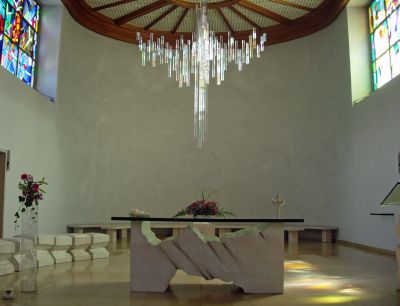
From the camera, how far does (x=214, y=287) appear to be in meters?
5.74

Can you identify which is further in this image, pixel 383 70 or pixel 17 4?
pixel 383 70

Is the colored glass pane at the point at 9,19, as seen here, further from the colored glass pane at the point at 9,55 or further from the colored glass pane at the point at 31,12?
the colored glass pane at the point at 31,12

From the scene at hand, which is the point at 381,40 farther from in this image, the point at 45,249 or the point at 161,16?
the point at 45,249

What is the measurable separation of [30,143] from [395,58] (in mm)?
8035

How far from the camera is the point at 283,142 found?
13.1 meters

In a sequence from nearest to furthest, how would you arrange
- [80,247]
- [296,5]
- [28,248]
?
1. [28,248]
2. [80,247]
3. [296,5]

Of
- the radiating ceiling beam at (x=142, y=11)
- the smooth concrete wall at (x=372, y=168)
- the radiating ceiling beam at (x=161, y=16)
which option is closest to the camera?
the smooth concrete wall at (x=372, y=168)

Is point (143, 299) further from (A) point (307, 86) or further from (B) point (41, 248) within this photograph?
(A) point (307, 86)

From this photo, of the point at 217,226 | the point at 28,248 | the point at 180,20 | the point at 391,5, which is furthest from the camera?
the point at 180,20

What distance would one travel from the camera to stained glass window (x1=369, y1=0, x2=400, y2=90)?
31.6ft

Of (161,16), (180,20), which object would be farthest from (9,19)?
(180,20)

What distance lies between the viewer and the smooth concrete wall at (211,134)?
12.4 meters

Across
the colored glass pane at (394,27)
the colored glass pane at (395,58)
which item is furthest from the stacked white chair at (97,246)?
the colored glass pane at (394,27)

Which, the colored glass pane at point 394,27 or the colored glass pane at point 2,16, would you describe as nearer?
the colored glass pane at point 2,16
